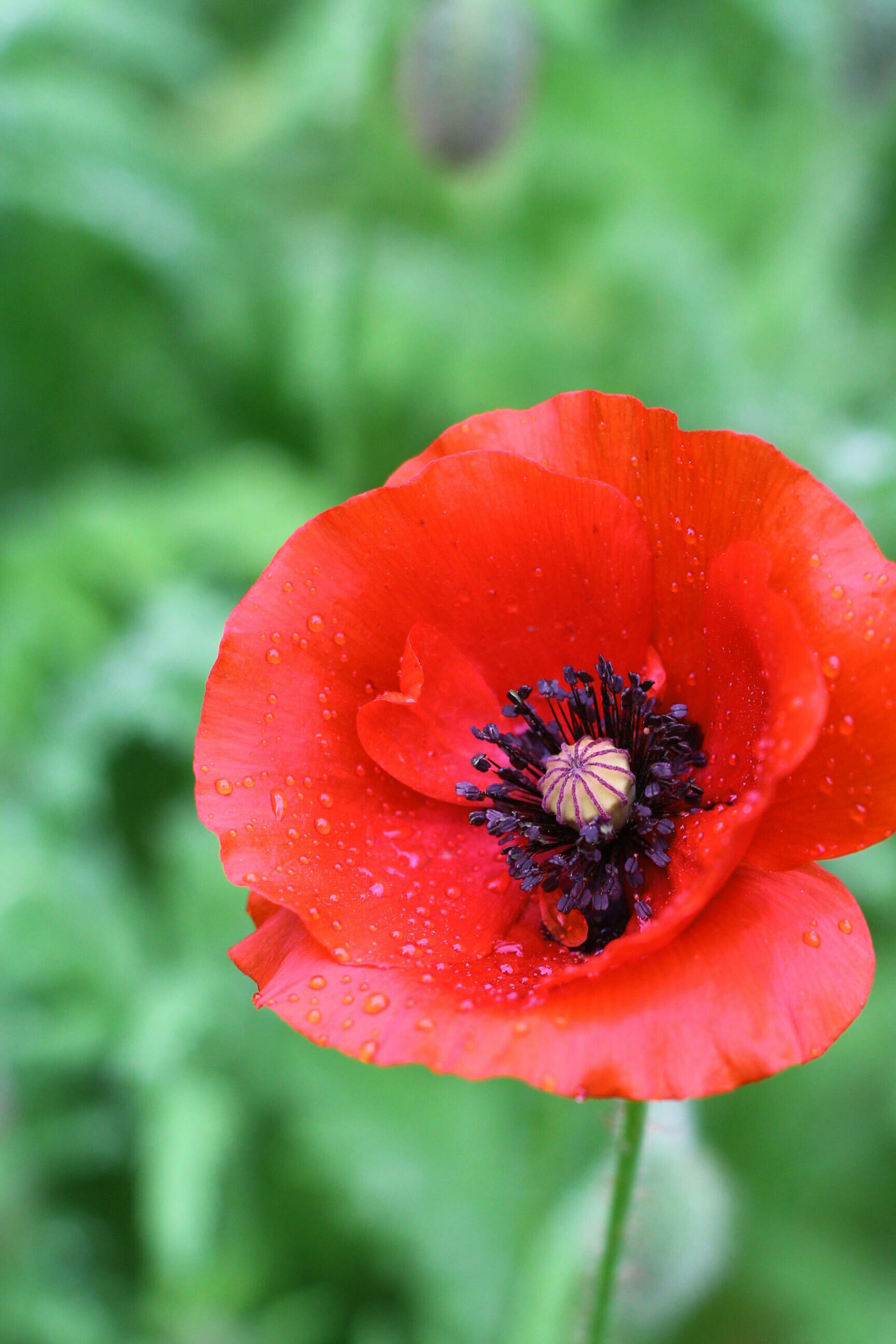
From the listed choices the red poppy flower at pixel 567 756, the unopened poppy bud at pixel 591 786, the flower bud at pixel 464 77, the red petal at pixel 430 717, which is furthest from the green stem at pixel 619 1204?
the flower bud at pixel 464 77

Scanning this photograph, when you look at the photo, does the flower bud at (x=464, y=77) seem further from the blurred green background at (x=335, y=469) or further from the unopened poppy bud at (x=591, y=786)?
the unopened poppy bud at (x=591, y=786)

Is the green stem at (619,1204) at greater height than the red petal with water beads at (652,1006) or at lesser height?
lesser

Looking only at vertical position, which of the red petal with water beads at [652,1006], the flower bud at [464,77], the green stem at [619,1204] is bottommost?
the green stem at [619,1204]

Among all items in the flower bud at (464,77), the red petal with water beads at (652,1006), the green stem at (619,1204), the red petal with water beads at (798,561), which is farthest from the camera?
the flower bud at (464,77)

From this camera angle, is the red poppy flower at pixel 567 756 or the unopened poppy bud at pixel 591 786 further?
the unopened poppy bud at pixel 591 786

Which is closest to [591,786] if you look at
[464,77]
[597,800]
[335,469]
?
[597,800]

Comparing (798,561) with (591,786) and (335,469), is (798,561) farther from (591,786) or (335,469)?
(335,469)
